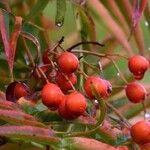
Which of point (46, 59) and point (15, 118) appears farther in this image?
point (46, 59)

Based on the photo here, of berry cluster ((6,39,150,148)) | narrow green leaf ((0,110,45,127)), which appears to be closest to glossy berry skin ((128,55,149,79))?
berry cluster ((6,39,150,148))

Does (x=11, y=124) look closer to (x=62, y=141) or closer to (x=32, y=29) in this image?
(x=62, y=141)

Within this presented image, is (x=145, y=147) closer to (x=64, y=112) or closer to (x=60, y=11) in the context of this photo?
(x=64, y=112)

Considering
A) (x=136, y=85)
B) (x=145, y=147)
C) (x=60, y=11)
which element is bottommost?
(x=145, y=147)

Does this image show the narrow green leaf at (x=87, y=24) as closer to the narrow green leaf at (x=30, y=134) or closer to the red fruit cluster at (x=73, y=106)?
the red fruit cluster at (x=73, y=106)

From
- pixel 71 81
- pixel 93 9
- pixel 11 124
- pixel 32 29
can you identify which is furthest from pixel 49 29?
pixel 11 124

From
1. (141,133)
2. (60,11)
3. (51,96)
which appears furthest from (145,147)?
(60,11)
